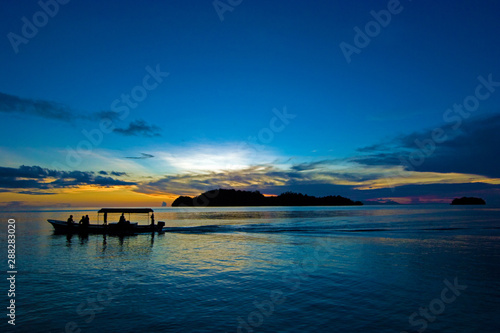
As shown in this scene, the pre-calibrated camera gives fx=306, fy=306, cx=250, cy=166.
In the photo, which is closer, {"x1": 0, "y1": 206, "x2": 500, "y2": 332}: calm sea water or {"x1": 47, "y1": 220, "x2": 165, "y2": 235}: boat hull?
{"x1": 0, "y1": 206, "x2": 500, "y2": 332}: calm sea water

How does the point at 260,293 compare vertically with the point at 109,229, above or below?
below

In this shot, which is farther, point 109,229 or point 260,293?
point 109,229

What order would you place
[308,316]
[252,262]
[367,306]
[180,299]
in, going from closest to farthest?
1. [308,316]
2. [367,306]
3. [180,299]
4. [252,262]

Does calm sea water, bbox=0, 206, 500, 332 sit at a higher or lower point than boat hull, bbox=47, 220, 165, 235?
lower

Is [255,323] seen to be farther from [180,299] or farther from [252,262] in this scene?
[252,262]

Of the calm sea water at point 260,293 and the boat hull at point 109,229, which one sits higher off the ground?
the boat hull at point 109,229

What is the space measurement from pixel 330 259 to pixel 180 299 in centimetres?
1696

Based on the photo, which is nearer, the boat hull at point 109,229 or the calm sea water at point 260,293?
the calm sea water at point 260,293

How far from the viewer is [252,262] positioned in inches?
1104

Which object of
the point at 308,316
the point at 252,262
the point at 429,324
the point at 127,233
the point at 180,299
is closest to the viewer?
the point at 429,324

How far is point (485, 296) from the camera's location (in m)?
17.6

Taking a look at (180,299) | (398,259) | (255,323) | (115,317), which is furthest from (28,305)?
(398,259)

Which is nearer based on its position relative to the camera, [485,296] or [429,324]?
[429,324]

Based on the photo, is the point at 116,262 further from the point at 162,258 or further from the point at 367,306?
the point at 367,306
